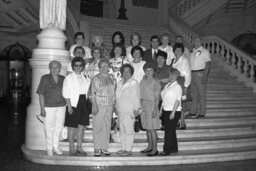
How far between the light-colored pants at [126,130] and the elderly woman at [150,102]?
236 mm

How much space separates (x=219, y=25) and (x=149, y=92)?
12897mm

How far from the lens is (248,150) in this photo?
5.54m

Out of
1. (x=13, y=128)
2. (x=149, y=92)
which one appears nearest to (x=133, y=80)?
(x=149, y=92)

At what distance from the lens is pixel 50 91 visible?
480 centimetres

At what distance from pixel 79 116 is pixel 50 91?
61 cm

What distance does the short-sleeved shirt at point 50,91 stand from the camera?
4781 mm

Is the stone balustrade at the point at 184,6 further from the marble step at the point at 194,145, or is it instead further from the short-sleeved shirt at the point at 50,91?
the short-sleeved shirt at the point at 50,91

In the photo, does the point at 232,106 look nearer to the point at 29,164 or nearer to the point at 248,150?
the point at 248,150

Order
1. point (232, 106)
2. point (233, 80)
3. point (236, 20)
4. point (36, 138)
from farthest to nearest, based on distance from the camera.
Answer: point (236, 20) < point (233, 80) < point (232, 106) < point (36, 138)

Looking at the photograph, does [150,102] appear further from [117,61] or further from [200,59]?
[200,59]

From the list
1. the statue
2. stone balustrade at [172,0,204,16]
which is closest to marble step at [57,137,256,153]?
the statue

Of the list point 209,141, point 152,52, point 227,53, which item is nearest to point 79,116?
point 152,52

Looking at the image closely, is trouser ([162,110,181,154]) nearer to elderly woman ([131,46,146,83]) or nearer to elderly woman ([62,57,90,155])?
elderly woman ([131,46,146,83])

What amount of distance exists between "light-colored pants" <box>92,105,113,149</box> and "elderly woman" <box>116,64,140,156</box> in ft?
0.65
